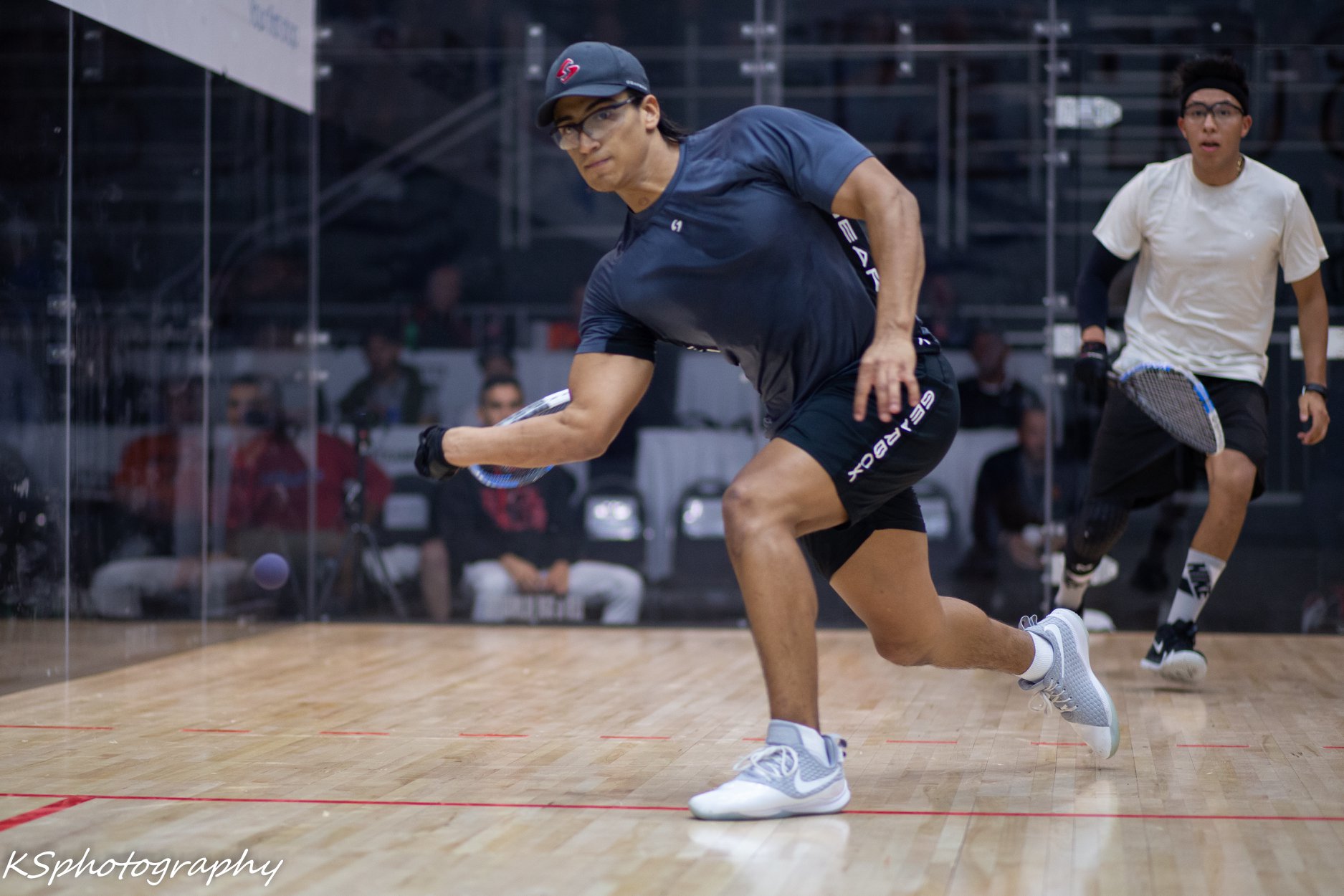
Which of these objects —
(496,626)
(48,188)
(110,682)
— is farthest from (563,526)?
(48,188)

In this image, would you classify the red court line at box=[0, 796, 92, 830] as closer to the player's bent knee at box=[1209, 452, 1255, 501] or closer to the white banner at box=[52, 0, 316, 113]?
the white banner at box=[52, 0, 316, 113]

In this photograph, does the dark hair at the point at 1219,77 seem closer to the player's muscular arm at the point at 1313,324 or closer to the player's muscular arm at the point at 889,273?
the player's muscular arm at the point at 1313,324

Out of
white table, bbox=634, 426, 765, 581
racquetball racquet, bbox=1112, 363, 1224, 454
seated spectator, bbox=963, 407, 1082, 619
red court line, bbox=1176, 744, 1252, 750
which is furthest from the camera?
white table, bbox=634, 426, 765, 581

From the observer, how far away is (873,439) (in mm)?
2068

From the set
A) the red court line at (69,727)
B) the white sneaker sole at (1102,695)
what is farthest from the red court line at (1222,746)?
the red court line at (69,727)

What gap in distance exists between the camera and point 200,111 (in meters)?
4.00

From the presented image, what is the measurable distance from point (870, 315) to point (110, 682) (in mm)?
2167

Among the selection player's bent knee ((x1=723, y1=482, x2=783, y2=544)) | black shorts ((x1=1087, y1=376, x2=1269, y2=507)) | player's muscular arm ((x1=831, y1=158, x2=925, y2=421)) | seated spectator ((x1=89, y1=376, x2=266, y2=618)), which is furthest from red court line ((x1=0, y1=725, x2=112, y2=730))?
black shorts ((x1=1087, y1=376, x2=1269, y2=507))

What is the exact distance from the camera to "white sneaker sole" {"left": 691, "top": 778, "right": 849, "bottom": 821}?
199 centimetres

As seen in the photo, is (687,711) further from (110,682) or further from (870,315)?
(110,682)

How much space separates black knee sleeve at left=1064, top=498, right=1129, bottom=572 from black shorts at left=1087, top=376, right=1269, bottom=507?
27 mm

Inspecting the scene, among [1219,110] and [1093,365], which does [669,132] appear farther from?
[1219,110]

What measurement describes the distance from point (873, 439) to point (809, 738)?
40 cm

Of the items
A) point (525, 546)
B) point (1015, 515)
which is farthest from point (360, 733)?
point (1015, 515)
